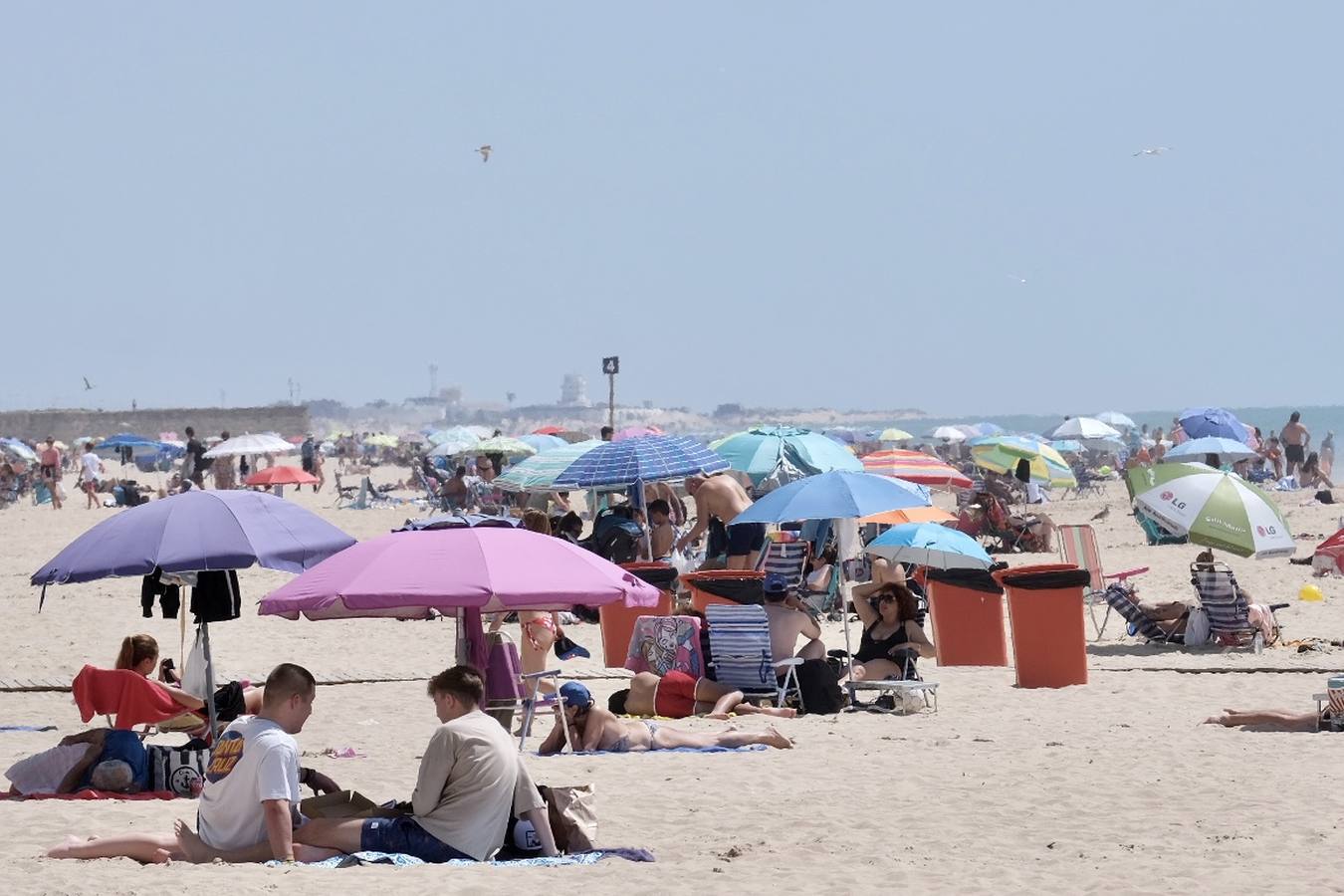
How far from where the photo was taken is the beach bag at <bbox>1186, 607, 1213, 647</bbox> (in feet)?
38.1

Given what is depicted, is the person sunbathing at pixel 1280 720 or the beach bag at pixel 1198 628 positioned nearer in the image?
the person sunbathing at pixel 1280 720

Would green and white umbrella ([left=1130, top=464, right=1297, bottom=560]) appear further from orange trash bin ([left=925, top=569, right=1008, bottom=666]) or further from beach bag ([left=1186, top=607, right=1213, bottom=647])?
orange trash bin ([left=925, top=569, right=1008, bottom=666])

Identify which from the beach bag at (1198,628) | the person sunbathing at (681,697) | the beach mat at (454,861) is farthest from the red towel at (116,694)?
the beach bag at (1198,628)

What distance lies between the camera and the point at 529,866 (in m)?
5.70

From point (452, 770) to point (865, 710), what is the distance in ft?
13.4

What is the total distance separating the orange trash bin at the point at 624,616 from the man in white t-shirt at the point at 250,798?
17.0 feet

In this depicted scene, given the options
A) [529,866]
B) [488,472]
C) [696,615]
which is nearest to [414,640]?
[696,615]

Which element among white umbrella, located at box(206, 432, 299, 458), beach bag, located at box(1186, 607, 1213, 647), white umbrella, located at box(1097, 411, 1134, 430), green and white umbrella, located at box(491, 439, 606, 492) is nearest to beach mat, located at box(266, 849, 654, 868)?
beach bag, located at box(1186, 607, 1213, 647)

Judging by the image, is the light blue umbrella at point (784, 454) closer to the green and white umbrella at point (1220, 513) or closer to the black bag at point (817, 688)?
the green and white umbrella at point (1220, 513)

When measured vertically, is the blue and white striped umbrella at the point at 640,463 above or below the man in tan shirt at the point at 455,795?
above

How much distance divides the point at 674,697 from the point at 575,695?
1.34 metres

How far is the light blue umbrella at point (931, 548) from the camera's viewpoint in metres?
11.2

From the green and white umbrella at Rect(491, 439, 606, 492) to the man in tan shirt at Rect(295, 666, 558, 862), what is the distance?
769cm

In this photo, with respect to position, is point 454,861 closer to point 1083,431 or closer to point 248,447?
point 248,447
